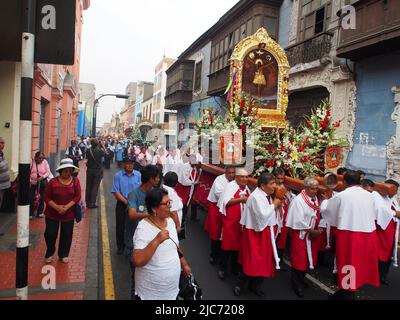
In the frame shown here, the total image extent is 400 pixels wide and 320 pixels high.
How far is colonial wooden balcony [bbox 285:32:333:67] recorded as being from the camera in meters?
12.2

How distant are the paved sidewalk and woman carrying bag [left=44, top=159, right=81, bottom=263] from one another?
0.77ft

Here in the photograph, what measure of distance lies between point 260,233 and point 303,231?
667 millimetres

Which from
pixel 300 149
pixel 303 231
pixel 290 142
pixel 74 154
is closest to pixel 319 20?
pixel 290 142

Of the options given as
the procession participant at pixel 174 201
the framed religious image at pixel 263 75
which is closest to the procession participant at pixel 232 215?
the procession participant at pixel 174 201

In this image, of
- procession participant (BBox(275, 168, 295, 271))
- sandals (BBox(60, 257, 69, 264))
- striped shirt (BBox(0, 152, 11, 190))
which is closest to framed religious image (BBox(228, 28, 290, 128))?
procession participant (BBox(275, 168, 295, 271))

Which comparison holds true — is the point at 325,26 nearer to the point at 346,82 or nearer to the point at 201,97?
the point at 346,82

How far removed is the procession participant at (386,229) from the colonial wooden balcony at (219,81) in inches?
526

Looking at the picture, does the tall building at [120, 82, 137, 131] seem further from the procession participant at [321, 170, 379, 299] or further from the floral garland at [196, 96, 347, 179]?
the procession participant at [321, 170, 379, 299]

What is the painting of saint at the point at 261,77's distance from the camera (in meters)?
10.5

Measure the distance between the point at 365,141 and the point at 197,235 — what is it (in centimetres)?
645

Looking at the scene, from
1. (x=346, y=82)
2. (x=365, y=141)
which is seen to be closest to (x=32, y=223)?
(x=365, y=141)

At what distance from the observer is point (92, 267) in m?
5.32

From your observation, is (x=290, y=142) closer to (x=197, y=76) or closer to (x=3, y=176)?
(x=3, y=176)

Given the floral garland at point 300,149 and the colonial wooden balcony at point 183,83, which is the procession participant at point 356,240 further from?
the colonial wooden balcony at point 183,83
